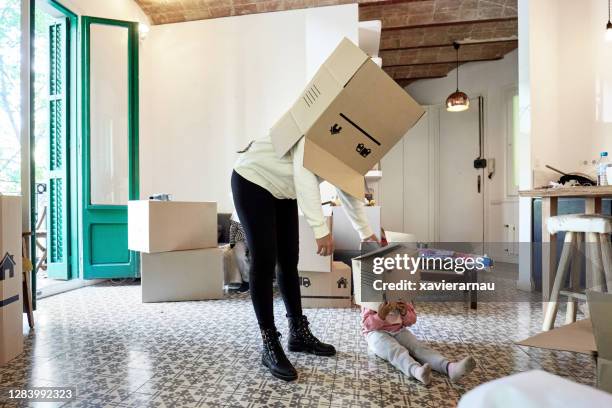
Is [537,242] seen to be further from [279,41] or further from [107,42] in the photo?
[107,42]

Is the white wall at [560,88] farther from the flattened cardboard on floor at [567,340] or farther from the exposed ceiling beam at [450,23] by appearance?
the flattened cardboard on floor at [567,340]

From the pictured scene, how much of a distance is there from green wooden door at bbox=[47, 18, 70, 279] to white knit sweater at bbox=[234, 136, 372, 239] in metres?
2.49

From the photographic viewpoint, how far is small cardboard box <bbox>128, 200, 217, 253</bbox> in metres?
2.31

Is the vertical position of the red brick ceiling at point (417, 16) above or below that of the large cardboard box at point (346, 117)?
above

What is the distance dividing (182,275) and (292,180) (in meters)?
1.54

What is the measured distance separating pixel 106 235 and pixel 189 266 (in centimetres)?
114

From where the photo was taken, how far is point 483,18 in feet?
11.8

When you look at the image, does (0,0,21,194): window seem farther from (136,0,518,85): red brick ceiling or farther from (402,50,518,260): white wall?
(402,50,518,260): white wall

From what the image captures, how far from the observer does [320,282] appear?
2.28 m

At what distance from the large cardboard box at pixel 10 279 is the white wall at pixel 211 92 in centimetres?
222

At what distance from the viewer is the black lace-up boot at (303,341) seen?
147cm

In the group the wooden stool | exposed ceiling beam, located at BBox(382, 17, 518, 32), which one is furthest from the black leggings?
exposed ceiling beam, located at BBox(382, 17, 518, 32)

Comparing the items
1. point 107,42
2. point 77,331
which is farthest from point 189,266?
point 107,42

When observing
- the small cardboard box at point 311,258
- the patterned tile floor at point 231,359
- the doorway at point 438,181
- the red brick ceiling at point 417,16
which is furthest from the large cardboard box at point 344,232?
the doorway at point 438,181
